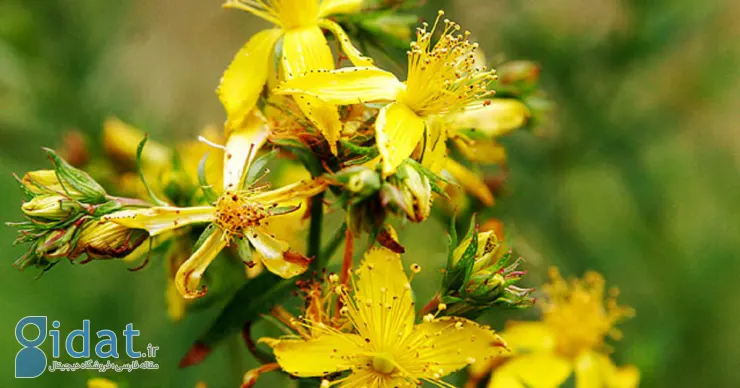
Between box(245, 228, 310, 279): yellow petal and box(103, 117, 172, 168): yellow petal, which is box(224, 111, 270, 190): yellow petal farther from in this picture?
box(103, 117, 172, 168): yellow petal

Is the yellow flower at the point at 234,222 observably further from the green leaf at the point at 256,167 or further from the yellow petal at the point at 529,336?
the yellow petal at the point at 529,336

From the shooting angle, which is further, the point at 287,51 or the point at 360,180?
the point at 287,51

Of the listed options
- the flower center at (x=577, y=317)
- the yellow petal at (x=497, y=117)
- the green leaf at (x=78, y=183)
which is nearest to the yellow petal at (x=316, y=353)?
the green leaf at (x=78, y=183)

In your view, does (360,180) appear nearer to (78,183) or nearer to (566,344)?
(78,183)

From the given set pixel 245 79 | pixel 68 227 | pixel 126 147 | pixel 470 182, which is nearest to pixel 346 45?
pixel 245 79

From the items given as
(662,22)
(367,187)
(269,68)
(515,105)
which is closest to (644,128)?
(662,22)
